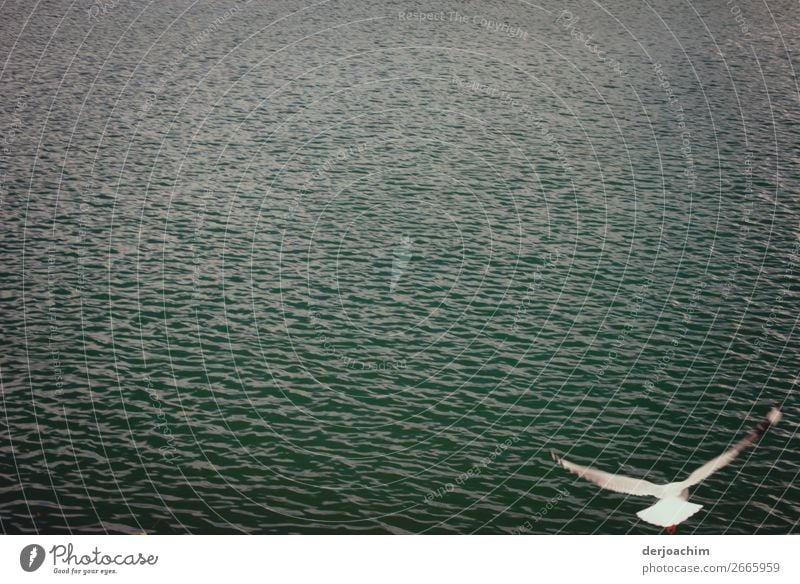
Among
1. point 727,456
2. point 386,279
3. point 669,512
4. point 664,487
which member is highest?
point 386,279

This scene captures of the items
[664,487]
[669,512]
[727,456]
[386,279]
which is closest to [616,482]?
[664,487]

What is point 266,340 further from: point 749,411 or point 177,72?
point 177,72

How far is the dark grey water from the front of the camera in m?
49.2

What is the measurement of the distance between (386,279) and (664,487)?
2764cm

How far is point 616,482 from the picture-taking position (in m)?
48.8

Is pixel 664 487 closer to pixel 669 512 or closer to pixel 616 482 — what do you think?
pixel 669 512

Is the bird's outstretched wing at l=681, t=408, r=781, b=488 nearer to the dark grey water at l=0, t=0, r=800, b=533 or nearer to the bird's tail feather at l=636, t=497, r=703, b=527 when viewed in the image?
the dark grey water at l=0, t=0, r=800, b=533

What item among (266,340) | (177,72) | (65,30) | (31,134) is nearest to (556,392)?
(266,340)

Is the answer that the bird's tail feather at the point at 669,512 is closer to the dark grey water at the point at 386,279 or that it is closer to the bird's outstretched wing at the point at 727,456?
the dark grey water at the point at 386,279

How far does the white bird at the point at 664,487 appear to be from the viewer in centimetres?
4659

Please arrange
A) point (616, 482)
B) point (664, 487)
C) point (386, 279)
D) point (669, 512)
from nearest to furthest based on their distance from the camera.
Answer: point (669, 512) → point (664, 487) → point (616, 482) → point (386, 279)

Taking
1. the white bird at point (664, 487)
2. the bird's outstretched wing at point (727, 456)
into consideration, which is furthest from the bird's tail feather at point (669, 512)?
the bird's outstretched wing at point (727, 456)

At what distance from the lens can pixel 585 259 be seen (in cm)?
7350

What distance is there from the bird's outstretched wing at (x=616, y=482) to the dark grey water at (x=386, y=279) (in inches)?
25.9
